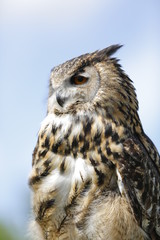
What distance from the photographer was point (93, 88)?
10.3 ft

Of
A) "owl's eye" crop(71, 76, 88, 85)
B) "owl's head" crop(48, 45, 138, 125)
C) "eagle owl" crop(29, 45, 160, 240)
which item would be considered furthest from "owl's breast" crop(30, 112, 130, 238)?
"owl's eye" crop(71, 76, 88, 85)

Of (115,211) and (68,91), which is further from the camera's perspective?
(68,91)

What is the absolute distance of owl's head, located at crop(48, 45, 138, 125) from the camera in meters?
3.06

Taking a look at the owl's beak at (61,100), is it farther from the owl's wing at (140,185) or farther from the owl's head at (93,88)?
the owl's wing at (140,185)

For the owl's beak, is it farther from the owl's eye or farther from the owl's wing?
the owl's wing

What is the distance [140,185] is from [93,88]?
95 cm

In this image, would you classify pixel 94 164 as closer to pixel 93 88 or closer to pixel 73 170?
pixel 73 170

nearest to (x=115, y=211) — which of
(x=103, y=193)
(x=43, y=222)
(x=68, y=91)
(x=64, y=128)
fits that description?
(x=103, y=193)

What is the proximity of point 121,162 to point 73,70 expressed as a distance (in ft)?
3.45

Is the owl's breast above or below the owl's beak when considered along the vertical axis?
below

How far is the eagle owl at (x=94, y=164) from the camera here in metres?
2.56

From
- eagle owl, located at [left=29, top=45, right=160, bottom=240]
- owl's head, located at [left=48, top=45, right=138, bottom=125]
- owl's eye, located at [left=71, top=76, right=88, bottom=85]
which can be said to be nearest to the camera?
eagle owl, located at [left=29, top=45, right=160, bottom=240]

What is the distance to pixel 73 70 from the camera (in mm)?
3264

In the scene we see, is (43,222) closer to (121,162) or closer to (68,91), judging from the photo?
(121,162)
